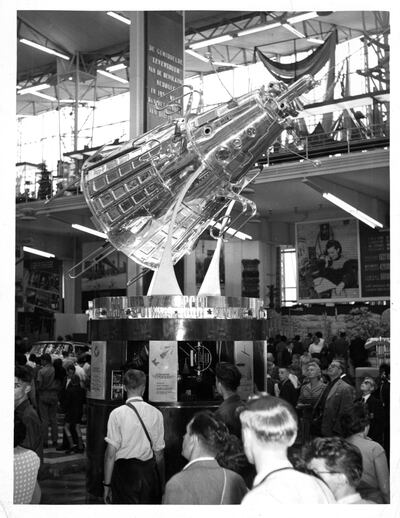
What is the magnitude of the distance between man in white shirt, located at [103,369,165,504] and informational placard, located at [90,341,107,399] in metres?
1.66

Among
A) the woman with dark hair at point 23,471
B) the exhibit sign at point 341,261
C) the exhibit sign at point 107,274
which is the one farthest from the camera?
the exhibit sign at point 107,274

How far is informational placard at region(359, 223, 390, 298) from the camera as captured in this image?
21.1m

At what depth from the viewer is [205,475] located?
377 cm

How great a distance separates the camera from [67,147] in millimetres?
30500

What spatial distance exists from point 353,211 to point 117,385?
13.7 meters

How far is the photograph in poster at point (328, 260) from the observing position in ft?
71.4

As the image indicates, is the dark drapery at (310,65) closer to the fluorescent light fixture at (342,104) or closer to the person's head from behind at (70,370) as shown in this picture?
the fluorescent light fixture at (342,104)

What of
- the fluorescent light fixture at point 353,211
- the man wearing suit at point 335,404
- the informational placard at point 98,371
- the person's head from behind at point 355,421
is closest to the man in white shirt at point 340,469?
the person's head from behind at point 355,421

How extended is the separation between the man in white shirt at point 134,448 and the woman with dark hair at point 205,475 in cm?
201

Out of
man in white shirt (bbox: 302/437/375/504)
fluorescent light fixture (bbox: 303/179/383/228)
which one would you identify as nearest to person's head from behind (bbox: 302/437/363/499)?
man in white shirt (bbox: 302/437/375/504)

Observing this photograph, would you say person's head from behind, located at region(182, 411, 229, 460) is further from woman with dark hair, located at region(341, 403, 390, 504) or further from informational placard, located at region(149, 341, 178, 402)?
informational placard, located at region(149, 341, 178, 402)

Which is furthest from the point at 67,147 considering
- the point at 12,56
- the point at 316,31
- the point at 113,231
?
the point at 12,56
